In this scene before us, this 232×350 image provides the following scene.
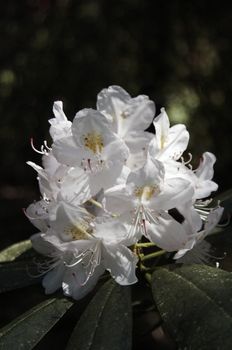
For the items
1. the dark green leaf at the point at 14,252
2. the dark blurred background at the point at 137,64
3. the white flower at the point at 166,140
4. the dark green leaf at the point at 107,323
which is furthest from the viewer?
the dark blurred background at the point at 137,64

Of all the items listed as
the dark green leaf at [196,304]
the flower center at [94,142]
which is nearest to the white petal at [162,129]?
the flower center at [94,142]

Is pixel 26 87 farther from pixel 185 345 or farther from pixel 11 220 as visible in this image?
pixel 185 345

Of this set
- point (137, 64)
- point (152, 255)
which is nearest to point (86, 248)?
point (152, 255)

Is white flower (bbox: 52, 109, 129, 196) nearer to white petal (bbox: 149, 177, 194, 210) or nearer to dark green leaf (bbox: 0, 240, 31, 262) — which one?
white petal (bbox: 149, 177, 194, 210)

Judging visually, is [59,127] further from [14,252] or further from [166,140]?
[14,252]

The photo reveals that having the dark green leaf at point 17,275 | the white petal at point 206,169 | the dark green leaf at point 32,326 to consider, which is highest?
the white petal at point 206,169

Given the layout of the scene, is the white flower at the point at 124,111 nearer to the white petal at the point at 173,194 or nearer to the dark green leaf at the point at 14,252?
the white petal at the point at 173,194
